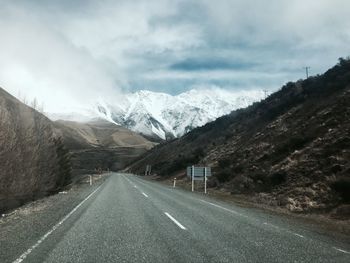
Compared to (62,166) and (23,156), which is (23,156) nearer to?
(23,156)

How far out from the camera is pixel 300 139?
125ft

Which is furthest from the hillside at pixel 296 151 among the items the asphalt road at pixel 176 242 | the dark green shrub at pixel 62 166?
the dark green shrub at pixel 62 166

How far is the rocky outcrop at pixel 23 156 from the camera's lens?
98.7ft

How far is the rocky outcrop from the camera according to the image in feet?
98.7

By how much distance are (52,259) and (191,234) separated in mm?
4209

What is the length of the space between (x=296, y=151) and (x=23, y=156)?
71.3ft

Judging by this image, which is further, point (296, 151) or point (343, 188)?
point (296, 151)

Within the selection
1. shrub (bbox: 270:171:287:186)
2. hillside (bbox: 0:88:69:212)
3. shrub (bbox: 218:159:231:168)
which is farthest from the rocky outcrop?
shrub (bbox: 218:159:231:168)

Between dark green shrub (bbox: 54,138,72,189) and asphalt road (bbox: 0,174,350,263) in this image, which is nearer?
asphalt road (bbox: 0,174,350,263)

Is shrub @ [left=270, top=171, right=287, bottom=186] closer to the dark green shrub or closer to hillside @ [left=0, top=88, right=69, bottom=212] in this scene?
hillside @ [left=0, top=88, right=69, bottom=212]

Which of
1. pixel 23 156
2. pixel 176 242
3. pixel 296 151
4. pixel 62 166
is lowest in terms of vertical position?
pixel 176 242

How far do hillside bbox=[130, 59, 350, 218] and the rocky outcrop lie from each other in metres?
16.6

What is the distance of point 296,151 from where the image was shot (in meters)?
35.7

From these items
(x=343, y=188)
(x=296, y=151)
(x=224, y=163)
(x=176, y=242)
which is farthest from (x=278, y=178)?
(x=176, y=242)
